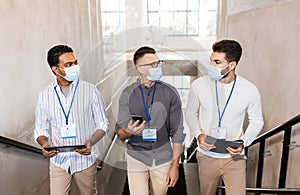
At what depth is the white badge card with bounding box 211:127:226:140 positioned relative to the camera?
2.00 meters

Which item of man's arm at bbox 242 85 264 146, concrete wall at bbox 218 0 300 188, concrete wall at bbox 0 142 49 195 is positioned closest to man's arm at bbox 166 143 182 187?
man's arm at bbox 242 85 264 146

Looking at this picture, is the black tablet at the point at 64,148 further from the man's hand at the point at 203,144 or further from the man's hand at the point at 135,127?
the man's hand at the point at 203,144

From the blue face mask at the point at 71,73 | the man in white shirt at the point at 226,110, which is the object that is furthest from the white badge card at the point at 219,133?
the blue face mask at the point at 71,73

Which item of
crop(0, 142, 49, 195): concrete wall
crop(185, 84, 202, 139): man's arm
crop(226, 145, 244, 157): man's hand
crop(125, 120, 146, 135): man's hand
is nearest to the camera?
crop(125, 120, 146, 135): man's hand

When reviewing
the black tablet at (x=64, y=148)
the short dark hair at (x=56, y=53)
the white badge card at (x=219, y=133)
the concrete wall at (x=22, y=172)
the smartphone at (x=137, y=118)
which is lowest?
the concrete wall at (x=22, y=172)

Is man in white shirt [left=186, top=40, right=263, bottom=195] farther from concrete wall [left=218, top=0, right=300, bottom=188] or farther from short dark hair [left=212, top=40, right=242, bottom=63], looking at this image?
concrete wall [left=218, top=0, right=300, bottom=188]

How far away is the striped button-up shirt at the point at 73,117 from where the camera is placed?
198cm

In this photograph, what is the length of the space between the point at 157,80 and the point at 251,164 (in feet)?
5.48

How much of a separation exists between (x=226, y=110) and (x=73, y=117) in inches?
38.7

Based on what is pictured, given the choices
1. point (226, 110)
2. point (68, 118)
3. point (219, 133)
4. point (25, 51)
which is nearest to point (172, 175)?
point (219, 133)

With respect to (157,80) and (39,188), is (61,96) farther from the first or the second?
(39,188)

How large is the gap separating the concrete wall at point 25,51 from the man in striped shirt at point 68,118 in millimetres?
384

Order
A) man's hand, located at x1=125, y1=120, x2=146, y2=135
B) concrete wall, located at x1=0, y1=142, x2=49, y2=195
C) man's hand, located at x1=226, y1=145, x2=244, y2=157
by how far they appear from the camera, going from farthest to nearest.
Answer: concrete wall, located at x1=0, y1=142, x2=49, y2=195, man's hand, located at x1=226, y1=145, x2=244, y2=157, man's hand, located at x1=125, y1=120, x2=146, y2=135

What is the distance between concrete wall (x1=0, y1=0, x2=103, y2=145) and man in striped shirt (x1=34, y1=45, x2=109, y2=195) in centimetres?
38
